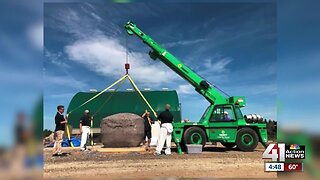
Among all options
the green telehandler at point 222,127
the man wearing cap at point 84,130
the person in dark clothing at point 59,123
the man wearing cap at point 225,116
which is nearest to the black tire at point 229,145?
the green telehandler at point 222,127

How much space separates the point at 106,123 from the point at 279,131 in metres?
7.74

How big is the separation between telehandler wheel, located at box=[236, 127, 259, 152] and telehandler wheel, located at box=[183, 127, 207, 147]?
1.00 meters

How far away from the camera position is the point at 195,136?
9789mm

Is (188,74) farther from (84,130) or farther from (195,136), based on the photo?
(84,130)

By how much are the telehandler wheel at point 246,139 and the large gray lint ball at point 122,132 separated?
2.98 metres

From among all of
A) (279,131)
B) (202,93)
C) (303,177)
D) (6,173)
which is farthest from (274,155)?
(202,93)

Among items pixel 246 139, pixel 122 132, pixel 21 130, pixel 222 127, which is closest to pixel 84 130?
pixel 122 132

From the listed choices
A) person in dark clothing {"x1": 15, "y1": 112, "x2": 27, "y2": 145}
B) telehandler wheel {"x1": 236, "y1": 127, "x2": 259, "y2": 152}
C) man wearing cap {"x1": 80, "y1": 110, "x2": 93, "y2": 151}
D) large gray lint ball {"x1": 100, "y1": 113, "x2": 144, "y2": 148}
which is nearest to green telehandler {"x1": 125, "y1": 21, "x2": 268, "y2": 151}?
telehandler wheel {"x1": 236, "y1": 127, "x2": 259, "y2": 152}

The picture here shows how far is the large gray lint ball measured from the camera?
411 inches

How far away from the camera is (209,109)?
10.1m

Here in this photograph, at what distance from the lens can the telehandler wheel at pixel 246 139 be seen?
9.86 meters

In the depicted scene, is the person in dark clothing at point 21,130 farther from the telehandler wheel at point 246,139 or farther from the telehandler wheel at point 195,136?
the telehandler wheel at point 246,139

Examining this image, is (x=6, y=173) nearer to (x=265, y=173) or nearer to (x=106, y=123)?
(x=265, y=173)

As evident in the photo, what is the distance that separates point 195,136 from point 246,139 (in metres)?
1.48
